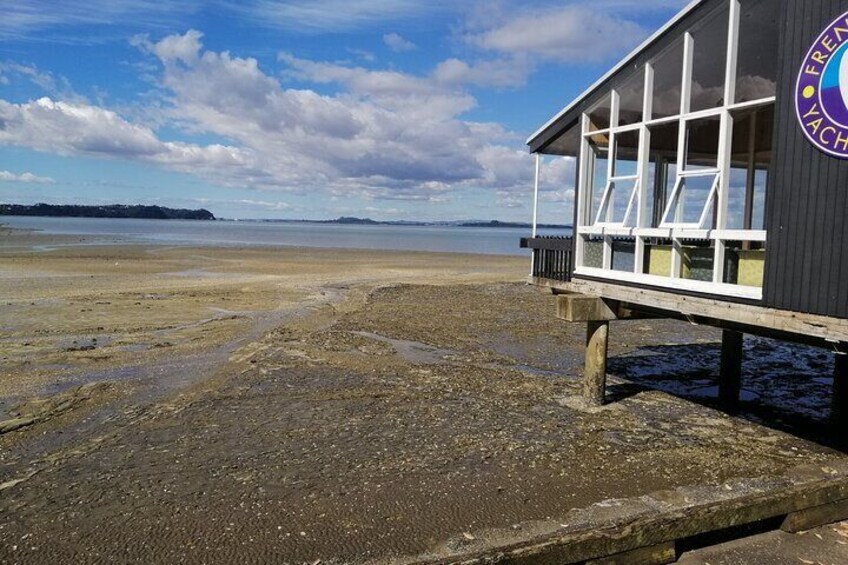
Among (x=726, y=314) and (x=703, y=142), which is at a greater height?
(x=703, y=142)

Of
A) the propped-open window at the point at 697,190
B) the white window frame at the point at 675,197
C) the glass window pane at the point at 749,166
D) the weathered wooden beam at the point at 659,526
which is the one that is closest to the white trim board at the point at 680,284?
the white window frame at the point at 675,197

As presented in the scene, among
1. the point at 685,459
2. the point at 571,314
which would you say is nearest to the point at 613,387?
the point at 571,314

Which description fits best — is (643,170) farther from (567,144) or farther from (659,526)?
(659,526)

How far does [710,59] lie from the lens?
8.85 m

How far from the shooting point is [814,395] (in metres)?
12.8

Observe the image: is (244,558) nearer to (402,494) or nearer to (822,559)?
(402,494)

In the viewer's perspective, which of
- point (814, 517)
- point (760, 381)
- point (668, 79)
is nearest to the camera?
point (814, 517)

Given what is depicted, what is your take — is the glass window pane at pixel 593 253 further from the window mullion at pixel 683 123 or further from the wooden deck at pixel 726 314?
the window mullion at pixel 683 123

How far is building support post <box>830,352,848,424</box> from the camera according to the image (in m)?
9.88

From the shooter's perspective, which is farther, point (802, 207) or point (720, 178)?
point (720, 178)

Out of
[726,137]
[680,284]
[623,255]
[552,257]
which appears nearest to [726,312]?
[680,284]

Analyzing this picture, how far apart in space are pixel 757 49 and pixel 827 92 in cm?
185

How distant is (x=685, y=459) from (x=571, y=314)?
277 cm

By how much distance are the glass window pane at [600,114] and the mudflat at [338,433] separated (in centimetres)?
495
